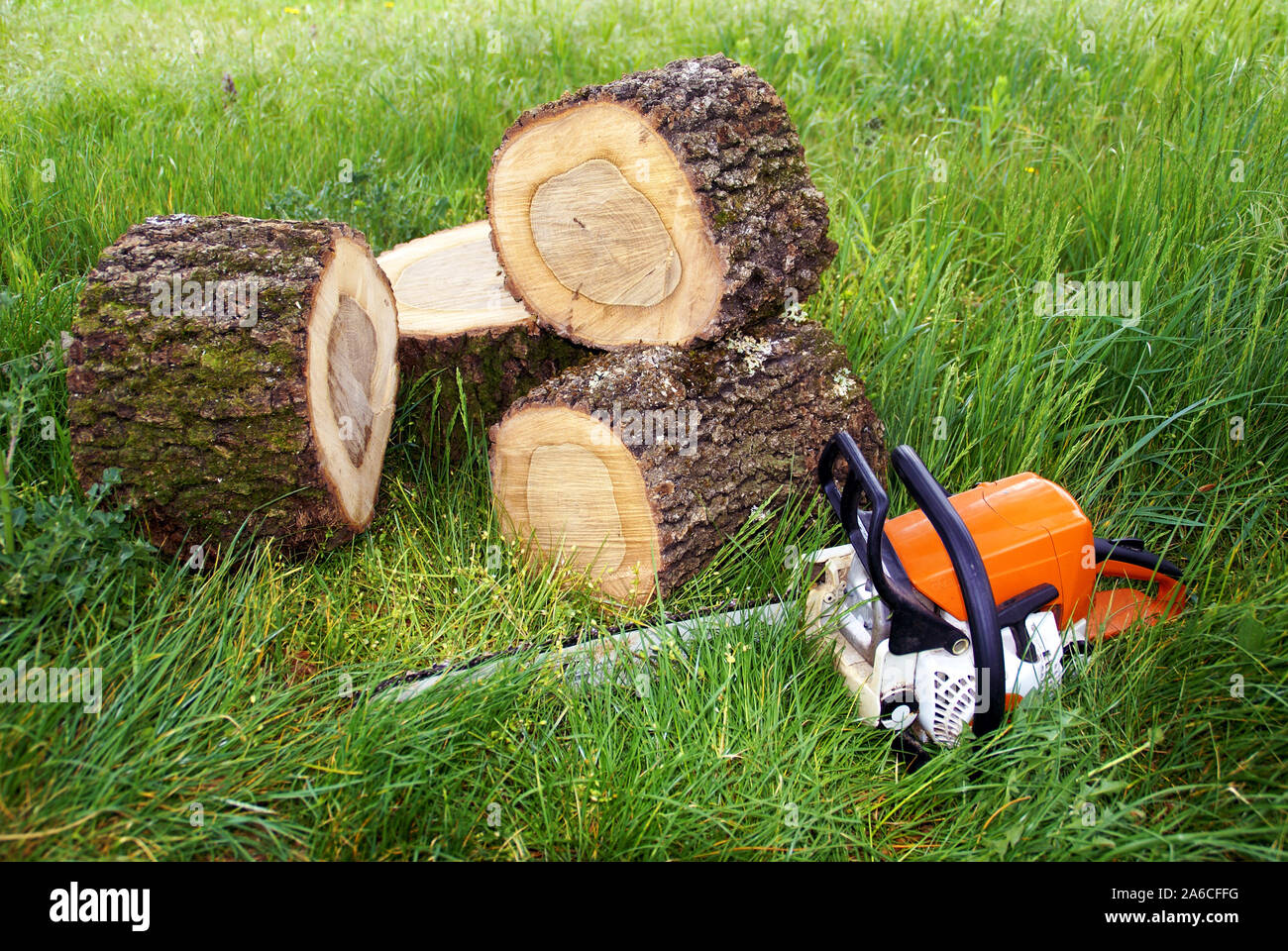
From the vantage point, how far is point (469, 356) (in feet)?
9.84

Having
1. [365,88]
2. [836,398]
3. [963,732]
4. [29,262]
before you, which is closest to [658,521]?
[836,398]

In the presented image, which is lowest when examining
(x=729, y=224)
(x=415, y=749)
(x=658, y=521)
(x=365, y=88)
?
(x=415, y=749)

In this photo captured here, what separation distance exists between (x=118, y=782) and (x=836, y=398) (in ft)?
6.82

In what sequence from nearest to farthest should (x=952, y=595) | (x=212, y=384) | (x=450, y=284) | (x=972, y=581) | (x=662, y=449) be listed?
1. (x=972, y=581)
2. (x=952, y=595)
3. (x=212, y=384)
4. (x=662, y=449)
5. (x=450, y=284)

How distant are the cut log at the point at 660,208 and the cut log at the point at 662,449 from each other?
166 millimetres

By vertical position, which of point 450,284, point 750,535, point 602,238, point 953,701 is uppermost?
point 602,238

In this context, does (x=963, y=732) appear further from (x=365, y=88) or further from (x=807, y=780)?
(x=365, y=88)

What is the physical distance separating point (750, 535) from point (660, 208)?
3.25ft

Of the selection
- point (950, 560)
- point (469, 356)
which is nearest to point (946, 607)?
point (950, 560)

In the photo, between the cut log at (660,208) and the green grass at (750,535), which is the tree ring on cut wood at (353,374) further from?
A: the cut log at (660,208)

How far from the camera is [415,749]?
1.99m

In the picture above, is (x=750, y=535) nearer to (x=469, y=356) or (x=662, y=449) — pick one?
(x=662, y=449)

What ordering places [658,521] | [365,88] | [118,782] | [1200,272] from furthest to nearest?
[365,88]
[1200,272]
[658,521]
[118,782]

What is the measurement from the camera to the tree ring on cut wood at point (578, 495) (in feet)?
8.14
